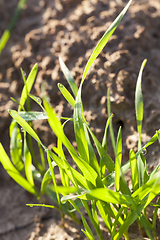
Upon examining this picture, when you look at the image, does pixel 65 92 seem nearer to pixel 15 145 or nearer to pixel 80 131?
pixel 80 131

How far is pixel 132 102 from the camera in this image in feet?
3.12

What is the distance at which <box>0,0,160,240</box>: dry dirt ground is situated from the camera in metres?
0.92

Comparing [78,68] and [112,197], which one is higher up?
[78,68]

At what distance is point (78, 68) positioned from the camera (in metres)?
1.07

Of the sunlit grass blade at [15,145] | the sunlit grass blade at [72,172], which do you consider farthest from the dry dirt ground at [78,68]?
the sunlit grass blade at [72,172]

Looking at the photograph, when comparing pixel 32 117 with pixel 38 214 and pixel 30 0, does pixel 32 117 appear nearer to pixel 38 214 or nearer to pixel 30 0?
pixel 38 214

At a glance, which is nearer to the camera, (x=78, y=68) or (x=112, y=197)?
(x=112, y=197)

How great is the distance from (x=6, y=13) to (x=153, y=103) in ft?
3.66

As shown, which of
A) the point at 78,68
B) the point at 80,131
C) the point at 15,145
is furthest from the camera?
the point at 78,68

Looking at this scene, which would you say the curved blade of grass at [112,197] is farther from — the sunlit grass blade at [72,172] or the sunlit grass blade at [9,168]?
the sunlit grass blade at [9,168]

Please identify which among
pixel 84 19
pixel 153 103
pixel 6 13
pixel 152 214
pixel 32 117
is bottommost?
pixel 152 214

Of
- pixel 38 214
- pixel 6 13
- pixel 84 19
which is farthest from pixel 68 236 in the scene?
pixel 6 13

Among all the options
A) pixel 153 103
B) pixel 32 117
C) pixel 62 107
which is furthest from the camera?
pixel 62 107

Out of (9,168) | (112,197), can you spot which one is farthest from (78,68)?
(112,197)
